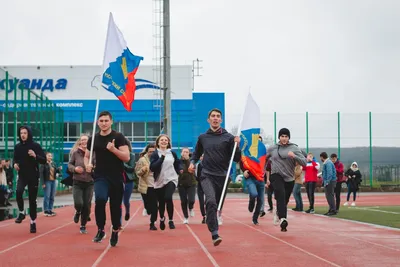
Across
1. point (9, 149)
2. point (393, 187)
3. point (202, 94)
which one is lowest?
point (393, 187)

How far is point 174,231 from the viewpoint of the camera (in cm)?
1339

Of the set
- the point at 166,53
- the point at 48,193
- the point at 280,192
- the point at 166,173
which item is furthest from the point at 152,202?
the point at 166,53

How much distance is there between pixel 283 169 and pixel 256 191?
3033 millimetres

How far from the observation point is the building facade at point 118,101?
5253 cm

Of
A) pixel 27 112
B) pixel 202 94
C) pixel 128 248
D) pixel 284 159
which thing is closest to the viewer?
pixel 128 248

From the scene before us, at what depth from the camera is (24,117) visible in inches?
1126

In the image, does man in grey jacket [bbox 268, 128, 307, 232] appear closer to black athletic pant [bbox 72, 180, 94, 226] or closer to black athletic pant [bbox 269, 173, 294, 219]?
black athletic pant [bbox 269, 173, 294, 219]

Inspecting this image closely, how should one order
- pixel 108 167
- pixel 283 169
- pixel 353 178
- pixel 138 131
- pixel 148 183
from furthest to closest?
pixel 138 131, pixel 353 178, pixel 148 183, pixel 283 169, pixel 108 167

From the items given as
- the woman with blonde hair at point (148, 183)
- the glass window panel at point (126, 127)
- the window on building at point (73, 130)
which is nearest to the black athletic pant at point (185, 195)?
the woman with blonde hair at point (148, 183)

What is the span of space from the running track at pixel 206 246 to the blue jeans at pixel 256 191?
45cm

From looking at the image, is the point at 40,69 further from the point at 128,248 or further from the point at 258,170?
the point at 128,248

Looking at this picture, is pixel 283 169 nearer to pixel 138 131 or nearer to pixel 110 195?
pixel 110 195

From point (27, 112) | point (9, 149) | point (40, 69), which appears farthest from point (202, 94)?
point (9, 149)

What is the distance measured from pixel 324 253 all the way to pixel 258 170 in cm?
653
